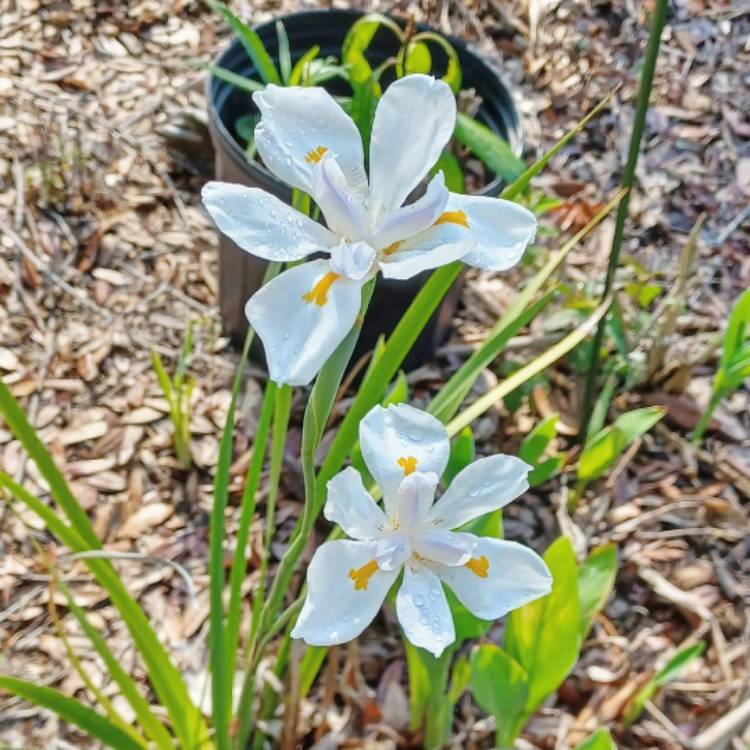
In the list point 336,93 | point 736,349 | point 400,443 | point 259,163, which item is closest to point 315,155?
Result: point 400,443

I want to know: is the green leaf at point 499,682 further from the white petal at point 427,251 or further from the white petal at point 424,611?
the white petal at point 427,251

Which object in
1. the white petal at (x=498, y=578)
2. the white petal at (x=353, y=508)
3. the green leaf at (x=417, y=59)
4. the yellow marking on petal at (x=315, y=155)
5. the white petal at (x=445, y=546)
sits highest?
the yellow marking on petal at (x=315, y=155)

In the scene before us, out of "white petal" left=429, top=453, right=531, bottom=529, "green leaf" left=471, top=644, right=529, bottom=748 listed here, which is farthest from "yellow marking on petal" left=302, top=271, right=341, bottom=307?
"green leaf" left=471, top=644, right=529, bottom=748

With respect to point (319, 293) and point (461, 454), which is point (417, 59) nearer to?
point (461, 454)

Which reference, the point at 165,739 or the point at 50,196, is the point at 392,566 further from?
the point at 50,196

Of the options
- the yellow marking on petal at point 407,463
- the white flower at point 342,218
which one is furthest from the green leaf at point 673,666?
the white flower at point 342,218

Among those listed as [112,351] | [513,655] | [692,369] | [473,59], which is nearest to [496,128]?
[473,59]
